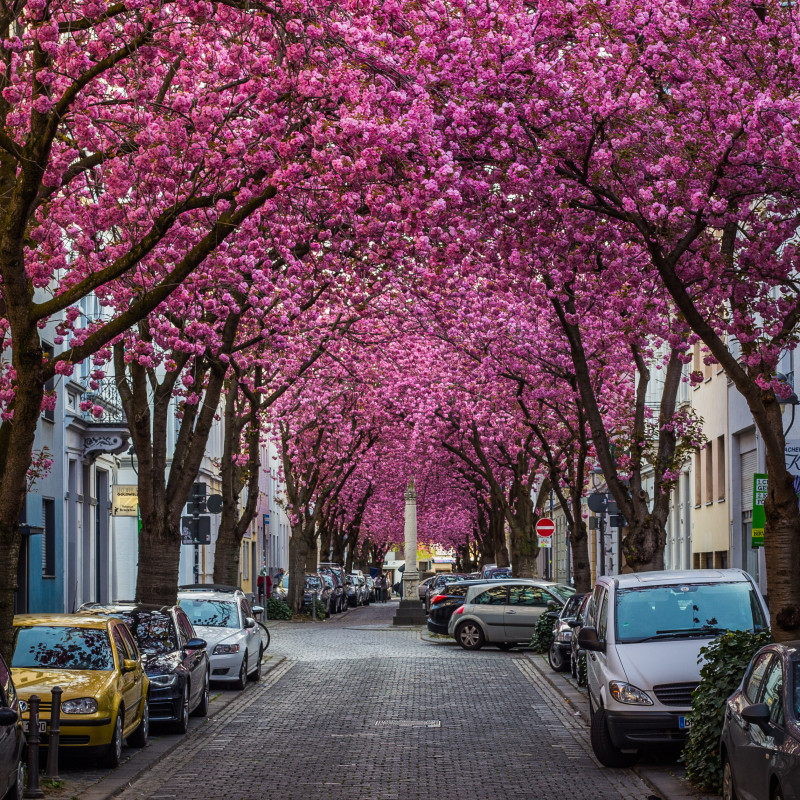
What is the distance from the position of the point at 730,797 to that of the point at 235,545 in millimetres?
23437

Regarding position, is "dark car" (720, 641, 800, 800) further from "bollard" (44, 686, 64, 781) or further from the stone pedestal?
the stone pedestal

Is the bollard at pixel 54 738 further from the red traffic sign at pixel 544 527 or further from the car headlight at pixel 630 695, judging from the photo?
the red traffic sign at pixel 544 527

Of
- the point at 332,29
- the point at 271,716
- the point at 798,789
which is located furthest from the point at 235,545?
the point at 798,789

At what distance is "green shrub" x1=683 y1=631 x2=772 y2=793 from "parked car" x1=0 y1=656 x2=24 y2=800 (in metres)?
5.01

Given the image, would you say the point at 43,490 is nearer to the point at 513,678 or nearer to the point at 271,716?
the point at 513,678

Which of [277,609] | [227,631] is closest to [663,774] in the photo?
[227,631]

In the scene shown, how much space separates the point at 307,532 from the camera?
50.6m

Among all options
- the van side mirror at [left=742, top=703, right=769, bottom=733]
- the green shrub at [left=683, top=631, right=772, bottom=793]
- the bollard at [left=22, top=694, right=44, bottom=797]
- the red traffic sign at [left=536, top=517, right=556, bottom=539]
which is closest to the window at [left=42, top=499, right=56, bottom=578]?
the red traffic sign at [left=536, top=517, right=556, bottom=539]

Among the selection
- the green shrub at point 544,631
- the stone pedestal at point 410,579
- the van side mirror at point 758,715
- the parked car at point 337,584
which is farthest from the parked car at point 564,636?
the parked car at point 337,584

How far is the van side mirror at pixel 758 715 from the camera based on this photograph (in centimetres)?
861

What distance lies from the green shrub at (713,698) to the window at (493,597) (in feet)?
65.4

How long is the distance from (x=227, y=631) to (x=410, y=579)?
24.5 m

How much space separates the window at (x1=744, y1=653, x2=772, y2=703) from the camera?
9.38m

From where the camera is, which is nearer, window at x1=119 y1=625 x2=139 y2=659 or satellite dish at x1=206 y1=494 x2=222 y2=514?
window at x1=119 y1=625 x2=139 y2=659
